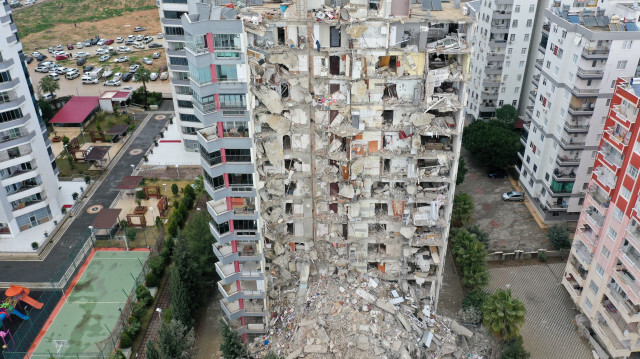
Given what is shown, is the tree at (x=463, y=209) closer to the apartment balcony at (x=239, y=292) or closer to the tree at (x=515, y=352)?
the tree at (x=515, y=352)

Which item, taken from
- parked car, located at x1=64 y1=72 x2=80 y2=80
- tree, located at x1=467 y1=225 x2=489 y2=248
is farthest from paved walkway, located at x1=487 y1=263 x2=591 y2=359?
parked car, located at x1=64 y1=72 x2=80 y2=80

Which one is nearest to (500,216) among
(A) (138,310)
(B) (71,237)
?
(A) (138,310)

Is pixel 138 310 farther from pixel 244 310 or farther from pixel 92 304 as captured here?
pixel 244 310

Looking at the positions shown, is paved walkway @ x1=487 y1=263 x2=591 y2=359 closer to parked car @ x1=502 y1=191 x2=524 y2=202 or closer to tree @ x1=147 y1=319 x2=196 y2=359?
parked car @ x1=502 y1=191 x2=524 y2=202

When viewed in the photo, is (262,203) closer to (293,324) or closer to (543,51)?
(293,324)

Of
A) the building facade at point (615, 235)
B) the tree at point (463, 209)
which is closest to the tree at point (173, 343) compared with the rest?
the tree at point (463, 209)
